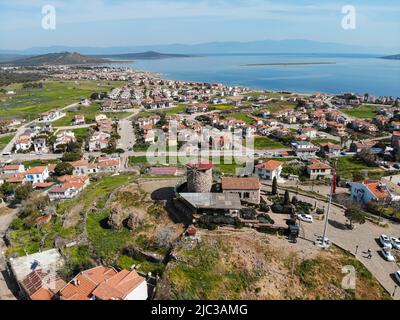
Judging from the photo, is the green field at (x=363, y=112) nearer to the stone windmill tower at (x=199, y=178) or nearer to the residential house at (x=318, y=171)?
the residential house at (x=318, y=171)

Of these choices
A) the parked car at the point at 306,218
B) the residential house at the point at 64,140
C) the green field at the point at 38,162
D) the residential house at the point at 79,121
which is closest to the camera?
the parked car at the point at 306,218

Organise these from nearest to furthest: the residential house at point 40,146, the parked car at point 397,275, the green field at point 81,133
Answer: the parked car at point 397,275 → the residential house at point 40,146 → the green field at point 81,133

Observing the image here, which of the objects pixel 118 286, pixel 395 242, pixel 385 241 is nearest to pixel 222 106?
pixel 395 242

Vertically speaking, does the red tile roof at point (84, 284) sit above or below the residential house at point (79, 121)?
below

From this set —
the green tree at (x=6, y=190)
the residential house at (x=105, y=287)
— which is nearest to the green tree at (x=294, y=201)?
the residential house at (x=105, y=287)

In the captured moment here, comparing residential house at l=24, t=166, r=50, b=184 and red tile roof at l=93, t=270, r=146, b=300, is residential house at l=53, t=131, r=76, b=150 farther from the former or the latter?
red tile roof at l=93, t=270, r=146, b=300

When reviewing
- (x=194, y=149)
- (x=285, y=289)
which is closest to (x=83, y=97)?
(x=194, y=149)

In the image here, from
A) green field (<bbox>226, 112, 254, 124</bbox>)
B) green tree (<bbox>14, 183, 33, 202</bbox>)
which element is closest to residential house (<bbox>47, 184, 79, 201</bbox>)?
green tree (<bbox>14, 183, 33, 202</bbox>)
